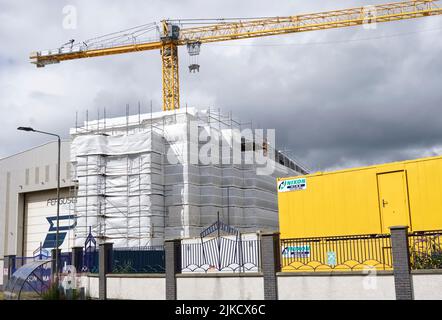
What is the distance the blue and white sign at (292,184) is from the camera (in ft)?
61.7

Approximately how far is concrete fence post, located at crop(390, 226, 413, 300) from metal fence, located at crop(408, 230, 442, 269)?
446 mm

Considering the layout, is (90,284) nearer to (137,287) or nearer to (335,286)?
(137,287)

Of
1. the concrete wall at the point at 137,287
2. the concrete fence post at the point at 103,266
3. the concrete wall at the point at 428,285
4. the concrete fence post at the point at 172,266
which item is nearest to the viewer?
the concrete wall at the point at 428,285

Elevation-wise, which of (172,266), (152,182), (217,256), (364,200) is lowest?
(172,266)

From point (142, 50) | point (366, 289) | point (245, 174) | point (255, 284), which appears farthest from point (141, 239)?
point (142, 50)

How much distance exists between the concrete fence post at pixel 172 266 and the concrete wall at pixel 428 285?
27.7ft

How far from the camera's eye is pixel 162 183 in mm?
38969

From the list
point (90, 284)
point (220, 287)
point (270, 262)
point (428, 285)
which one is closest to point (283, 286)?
point (270, 262)

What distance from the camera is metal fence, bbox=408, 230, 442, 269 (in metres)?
14.9

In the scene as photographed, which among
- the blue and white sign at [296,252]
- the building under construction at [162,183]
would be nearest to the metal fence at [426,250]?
the blue and white sign at [296,252]

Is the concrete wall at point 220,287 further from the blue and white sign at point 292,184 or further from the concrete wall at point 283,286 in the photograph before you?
the blue and white sign at point 292,184

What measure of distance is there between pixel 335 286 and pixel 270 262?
7.41 feet
